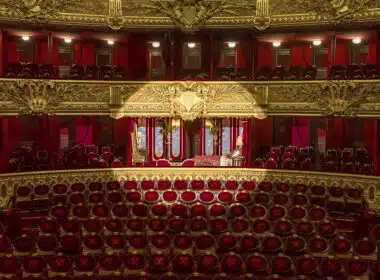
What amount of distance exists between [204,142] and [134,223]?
5275 millimetres

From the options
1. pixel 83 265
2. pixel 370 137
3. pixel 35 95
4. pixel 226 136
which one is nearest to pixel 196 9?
pixel 226 136

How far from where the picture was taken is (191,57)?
1220cm

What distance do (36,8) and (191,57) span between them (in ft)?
12.3

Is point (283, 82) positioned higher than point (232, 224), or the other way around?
point (283, 82)

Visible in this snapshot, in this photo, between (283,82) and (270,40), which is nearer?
(283,82)

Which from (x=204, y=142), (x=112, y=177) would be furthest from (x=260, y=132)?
(x=112, y=177)

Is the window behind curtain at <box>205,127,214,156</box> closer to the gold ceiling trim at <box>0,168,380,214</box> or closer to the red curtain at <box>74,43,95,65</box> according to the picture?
the gold ceiling trim at <box>0,168,380,214</box>

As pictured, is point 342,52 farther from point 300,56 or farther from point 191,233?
point 191,233

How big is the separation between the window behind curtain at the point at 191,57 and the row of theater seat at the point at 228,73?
154cm

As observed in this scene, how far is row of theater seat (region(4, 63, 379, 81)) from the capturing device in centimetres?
956

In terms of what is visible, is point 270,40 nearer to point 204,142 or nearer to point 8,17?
point 204,142

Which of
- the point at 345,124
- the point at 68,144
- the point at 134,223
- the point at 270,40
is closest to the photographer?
the point at 134,223

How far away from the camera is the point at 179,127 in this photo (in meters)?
11.9

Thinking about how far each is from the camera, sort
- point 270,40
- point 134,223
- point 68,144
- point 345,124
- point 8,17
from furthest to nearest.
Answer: point 68,144 → point 345,124 → point 270,40 → point 8,17 → point 134,223
